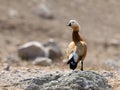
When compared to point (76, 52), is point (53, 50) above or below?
above

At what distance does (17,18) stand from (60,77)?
56.8ft

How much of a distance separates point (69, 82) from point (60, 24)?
59.8 ft

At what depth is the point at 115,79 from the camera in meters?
11.0

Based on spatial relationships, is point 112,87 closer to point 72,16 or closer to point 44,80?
point 44,80

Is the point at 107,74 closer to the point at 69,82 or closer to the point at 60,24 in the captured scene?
the point at 69,82

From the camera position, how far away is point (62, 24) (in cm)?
2797

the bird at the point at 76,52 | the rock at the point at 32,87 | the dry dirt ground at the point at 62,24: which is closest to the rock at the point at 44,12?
the dry dirt ground at the point at 62,24

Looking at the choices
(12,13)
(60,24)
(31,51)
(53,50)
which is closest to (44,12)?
(60,24)

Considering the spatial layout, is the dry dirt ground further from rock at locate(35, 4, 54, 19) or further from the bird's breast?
the bird's breast

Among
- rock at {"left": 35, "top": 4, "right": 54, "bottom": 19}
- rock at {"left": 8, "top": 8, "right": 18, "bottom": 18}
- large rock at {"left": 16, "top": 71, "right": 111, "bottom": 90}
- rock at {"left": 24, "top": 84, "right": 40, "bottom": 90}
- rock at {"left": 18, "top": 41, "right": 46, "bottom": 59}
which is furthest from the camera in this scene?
rock at {"left": 35, "top": 4, "right": 54, "bottom": 19}

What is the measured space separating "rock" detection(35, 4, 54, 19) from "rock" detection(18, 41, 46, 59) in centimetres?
599

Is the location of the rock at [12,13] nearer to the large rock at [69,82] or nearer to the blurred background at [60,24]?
the blurred background at [60,24]

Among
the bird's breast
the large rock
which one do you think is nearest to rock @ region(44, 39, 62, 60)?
the bird's breast

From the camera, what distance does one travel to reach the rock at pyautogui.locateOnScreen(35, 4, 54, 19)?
28547 mm
